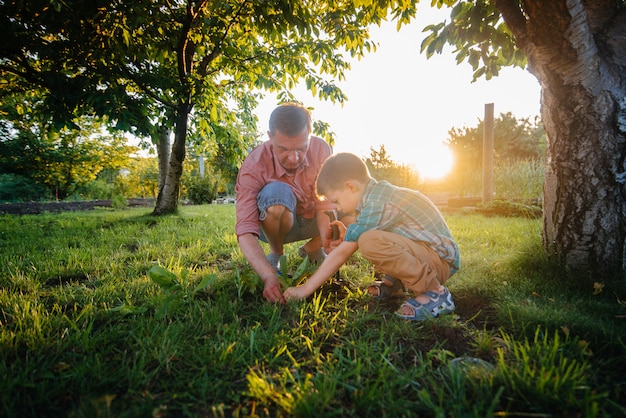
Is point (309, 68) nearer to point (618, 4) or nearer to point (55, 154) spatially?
point (618, 4)

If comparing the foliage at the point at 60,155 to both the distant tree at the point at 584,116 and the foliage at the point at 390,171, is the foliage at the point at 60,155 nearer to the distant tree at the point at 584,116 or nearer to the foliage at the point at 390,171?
→ the foliage at the point at 390,171

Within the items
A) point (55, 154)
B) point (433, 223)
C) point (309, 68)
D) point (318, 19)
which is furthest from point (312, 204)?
point (55, 154)

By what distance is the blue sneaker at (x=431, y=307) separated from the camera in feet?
5.15

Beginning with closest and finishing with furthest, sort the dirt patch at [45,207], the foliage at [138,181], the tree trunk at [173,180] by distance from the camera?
the tree trunk at [173,180] → the dirt patch at [45,207] → the foliage at [138,181]

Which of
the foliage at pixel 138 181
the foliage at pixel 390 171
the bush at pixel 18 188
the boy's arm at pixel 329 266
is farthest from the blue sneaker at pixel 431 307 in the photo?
the bush at pixel 18 188

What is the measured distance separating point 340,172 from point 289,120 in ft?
1.79

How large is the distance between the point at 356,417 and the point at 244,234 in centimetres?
133

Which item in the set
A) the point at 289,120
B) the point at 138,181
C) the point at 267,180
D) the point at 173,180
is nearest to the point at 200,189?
the point at 138,181

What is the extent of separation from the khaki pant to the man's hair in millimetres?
876

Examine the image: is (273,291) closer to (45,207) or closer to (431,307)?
(431,307)

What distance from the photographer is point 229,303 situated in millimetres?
1704

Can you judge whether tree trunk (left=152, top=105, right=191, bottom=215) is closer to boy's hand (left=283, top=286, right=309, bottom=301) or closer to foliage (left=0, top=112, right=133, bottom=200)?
boy's hand (left=283, top=286, right=309, bottom=301)

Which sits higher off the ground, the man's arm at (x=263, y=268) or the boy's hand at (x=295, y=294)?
the man's arm at (x=263, y=268)

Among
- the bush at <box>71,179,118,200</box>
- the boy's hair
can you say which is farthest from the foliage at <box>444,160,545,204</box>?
the bush at <box>71,179,118,200</box>
